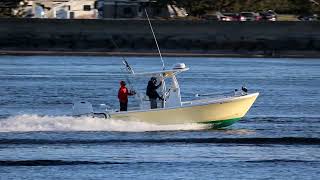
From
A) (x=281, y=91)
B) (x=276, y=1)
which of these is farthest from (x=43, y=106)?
(x=276, y=1)

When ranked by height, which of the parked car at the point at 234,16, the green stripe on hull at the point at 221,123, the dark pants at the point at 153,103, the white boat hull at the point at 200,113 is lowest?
the parked car at the point at 234,16

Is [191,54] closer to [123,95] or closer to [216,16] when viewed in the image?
[216,16]

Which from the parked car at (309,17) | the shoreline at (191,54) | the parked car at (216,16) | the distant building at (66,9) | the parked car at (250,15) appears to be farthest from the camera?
the distant building at (66,9)

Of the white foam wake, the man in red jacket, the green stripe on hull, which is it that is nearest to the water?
the white foam wake

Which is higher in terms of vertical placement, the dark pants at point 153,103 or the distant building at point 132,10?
the dark pants at point 153,103

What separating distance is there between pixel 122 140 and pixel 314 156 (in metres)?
6.03

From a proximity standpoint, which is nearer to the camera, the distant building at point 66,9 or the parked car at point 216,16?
the parked car at point 216,16

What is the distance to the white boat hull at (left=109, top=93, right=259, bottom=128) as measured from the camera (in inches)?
1373

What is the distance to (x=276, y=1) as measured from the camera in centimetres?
13288

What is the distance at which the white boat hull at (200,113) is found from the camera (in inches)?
1373

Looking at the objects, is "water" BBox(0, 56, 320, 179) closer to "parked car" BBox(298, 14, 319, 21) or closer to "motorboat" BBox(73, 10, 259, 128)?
"motorboat" BBox(73, 10, 259, 128)

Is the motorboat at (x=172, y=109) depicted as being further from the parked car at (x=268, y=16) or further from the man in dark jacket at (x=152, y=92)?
the parked car at (x=268, y=16)

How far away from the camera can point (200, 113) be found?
3553cm

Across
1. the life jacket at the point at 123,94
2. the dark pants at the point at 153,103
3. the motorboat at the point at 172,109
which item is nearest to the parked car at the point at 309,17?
the motorboat at the point at 172,109
